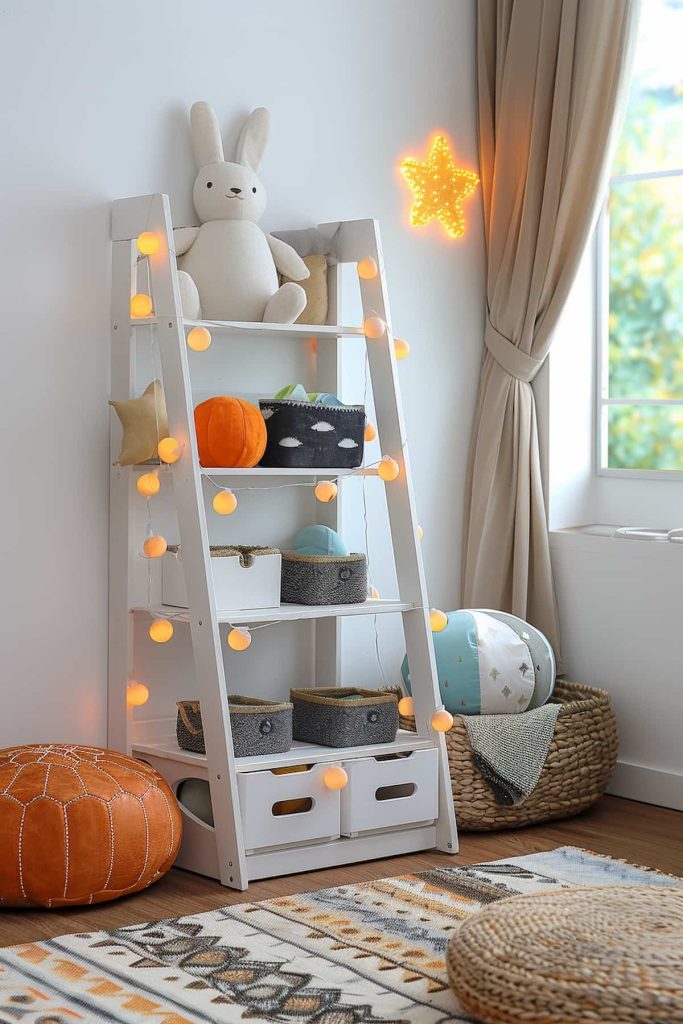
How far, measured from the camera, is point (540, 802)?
121 inches

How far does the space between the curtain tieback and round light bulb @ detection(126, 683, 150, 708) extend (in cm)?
135

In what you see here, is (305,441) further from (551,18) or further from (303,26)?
(551,18)

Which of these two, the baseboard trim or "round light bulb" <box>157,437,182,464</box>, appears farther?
the baseboard trim

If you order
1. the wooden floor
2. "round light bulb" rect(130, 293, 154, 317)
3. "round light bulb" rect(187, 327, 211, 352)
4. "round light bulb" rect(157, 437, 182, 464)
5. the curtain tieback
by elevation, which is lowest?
the wooden floor

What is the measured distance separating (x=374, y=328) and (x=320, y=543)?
0.52m

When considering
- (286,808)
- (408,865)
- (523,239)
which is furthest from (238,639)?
(523,239)

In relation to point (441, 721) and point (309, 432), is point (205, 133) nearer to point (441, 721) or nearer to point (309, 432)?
point (309, 432)

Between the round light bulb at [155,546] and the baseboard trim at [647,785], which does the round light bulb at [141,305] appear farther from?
the baseboard trim at [647,785]

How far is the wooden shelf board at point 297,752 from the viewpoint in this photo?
268 cm

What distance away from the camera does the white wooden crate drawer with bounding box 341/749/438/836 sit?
2.80 m

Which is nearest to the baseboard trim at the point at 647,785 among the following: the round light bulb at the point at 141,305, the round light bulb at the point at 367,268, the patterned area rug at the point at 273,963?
the patterned area rug at the point at 273,963

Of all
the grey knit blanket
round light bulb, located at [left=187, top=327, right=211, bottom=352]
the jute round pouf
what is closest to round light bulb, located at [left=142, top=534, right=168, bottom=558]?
round light bulb, located at [left=187, top=327, right=211, bottom=352]

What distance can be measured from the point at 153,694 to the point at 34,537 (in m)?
0.47

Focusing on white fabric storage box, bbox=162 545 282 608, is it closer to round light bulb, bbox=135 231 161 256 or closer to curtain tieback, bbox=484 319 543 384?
round light bulb, bbox=135 231 161 256
